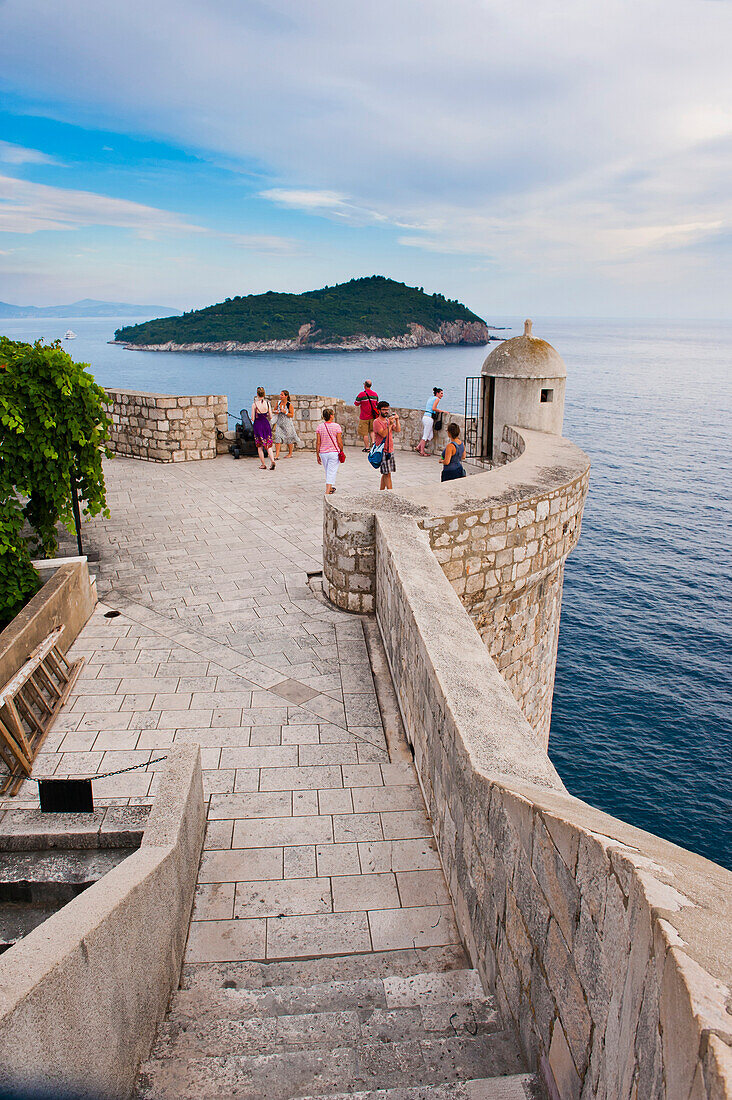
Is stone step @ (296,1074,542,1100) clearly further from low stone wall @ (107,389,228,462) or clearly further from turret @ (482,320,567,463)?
low stone wall @ (107,389,228,462)

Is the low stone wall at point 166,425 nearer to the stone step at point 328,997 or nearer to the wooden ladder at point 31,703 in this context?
the wooden ladder at point 31,703

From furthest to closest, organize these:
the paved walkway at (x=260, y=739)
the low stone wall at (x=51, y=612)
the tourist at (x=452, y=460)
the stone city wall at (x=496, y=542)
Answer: the tourist at (x=452, y=460)
the stone city wall at (x=496, y=542)
the low stone wall at (x=51, y=612)
the paved walkway at (x=260, y=739)

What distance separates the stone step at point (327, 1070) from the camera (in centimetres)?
219

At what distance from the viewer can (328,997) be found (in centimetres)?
280

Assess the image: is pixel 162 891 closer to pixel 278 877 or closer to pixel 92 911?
pixel 92 911

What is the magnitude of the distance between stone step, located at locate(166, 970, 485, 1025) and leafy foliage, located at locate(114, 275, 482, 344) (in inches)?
Result: 4958

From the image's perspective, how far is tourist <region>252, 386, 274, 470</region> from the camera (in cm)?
1335

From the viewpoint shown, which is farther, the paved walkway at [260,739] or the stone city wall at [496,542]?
the stone city wall at [496,542]

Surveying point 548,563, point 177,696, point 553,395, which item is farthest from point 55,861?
point 553,395

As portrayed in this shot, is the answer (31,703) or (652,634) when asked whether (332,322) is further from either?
(31,703)

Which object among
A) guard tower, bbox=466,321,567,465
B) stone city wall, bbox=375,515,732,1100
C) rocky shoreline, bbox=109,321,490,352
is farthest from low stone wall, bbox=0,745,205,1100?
rocky shoreline, bbox=109,321,490,352

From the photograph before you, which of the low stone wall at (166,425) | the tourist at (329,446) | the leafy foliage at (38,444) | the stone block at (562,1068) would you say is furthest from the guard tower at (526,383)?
the stone block at (562,1068)

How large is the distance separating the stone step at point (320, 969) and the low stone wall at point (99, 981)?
0.46ft

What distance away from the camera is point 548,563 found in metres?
8.19
